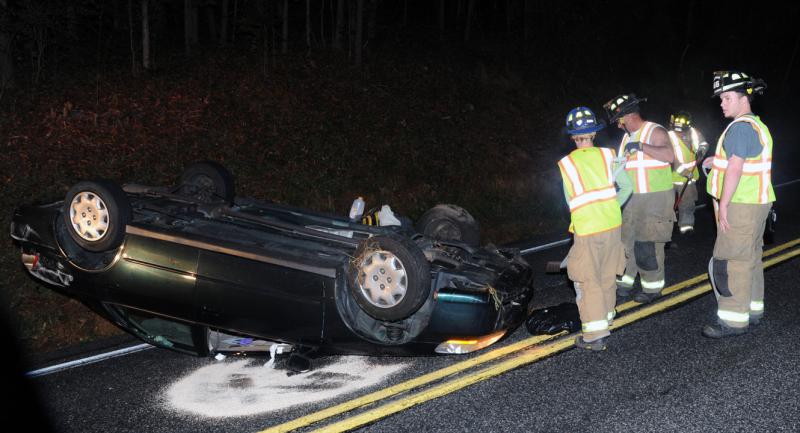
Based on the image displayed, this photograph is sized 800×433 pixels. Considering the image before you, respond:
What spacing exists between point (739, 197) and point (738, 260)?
504 mm

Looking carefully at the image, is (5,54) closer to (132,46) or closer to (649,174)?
(132,46)

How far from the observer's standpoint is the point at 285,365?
500 cm

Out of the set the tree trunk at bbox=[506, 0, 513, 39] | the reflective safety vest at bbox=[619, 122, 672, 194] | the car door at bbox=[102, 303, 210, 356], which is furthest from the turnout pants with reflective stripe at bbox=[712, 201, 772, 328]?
the tree trunk at bbox=[506, 0, 513, 39]

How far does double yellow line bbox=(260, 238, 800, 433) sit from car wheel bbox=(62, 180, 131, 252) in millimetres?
2047

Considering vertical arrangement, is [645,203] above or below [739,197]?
below

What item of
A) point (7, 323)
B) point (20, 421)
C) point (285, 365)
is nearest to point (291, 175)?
point (7, 323)

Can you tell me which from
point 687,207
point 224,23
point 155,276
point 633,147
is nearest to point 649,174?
point 633,147

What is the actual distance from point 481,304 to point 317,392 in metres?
1.31

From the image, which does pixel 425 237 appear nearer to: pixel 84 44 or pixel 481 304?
pixel 481 304

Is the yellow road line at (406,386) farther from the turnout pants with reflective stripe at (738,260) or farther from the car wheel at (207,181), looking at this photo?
the car wheel at (207,181)

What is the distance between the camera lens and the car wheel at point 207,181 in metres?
6.69

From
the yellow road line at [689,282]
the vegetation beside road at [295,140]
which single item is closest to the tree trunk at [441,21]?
the vegetation beside road at [295,140]

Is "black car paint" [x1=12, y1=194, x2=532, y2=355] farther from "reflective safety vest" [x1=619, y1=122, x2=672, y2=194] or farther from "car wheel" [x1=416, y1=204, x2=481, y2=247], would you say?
"reflective safety vest" [x1=619, y1=122, x2=672, y2=194]

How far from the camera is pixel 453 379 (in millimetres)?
4707
